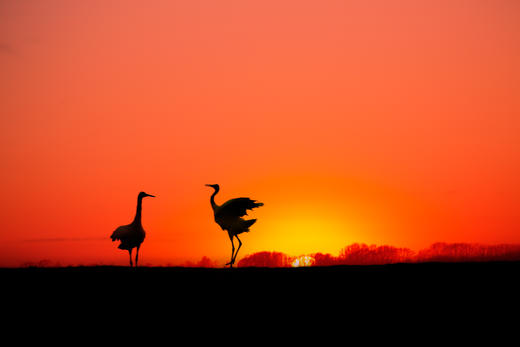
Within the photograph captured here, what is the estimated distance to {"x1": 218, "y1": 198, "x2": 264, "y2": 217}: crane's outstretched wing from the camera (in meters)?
25.5

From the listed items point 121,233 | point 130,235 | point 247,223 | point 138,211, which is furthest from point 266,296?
point 138,211

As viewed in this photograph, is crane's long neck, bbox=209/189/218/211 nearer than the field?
No

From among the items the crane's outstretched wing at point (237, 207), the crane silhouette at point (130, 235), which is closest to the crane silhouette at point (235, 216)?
the crane's outstretched wing at point (237, 207)

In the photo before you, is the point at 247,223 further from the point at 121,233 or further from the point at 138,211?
the point at 121,233

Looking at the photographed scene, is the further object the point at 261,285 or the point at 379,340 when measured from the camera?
the point at 261,285

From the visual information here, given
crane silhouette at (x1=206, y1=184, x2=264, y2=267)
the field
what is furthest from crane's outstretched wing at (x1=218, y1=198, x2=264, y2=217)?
the field

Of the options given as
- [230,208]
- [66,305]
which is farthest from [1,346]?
[230,208]

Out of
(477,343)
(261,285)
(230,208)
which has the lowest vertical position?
(477,343)

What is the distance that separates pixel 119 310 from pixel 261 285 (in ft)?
14.2

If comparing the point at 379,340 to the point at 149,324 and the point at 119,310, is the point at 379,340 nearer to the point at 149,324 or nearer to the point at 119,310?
the point at 149,324

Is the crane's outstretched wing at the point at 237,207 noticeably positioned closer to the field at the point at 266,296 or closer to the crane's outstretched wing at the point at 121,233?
the crane's outstretched wing at the point at 121,233

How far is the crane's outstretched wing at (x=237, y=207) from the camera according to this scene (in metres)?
25.5

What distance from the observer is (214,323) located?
1541 cm

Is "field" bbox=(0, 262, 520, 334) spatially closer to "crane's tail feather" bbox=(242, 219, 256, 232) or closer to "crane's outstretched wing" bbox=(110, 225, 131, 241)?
"crane's tail feather" bbox=(242, 219, 256, 232)
